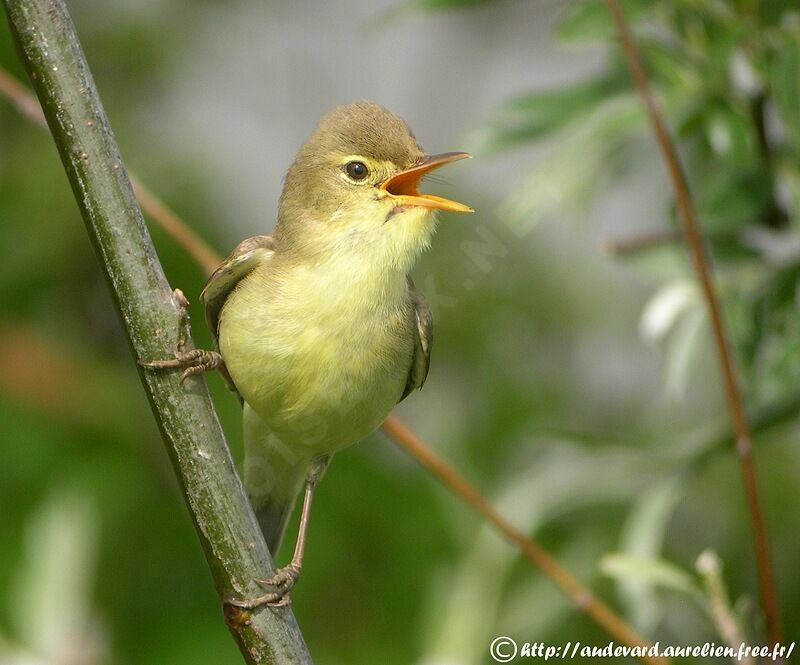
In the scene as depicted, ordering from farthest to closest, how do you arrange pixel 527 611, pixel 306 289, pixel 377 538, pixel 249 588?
pixel 377 538 < pixel 527 611 < pixel 306 289 < pixel 249 588

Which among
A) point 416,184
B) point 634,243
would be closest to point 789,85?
point 634,243

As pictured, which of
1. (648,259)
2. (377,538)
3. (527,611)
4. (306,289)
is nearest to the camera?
(306,289)

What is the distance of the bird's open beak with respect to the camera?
7.89ft

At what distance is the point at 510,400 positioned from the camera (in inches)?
153

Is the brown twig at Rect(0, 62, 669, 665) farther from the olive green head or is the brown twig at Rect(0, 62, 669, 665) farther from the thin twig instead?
the thin twig

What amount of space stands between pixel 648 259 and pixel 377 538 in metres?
1.39

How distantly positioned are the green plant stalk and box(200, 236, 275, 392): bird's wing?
0.85 meters

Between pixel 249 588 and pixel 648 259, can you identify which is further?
pixel 648 259

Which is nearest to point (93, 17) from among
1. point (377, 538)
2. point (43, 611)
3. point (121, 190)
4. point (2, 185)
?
point (2, 185)

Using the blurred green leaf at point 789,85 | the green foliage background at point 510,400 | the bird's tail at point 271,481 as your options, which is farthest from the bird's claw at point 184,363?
the blurred green leaf at point 789,85

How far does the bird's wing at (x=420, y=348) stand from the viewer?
272 centimetres

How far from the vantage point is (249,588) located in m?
1.81

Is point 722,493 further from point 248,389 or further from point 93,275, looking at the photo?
point 93,275

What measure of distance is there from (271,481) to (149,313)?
1.39 metres
